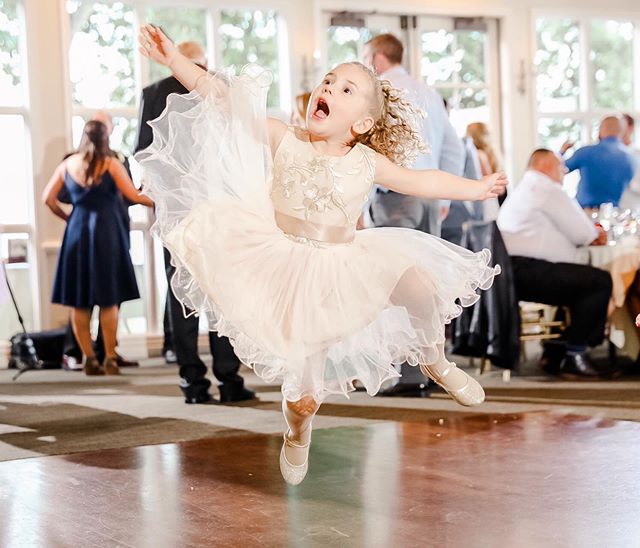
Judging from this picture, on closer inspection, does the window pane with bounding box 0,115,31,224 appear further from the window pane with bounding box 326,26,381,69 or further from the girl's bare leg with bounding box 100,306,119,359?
the window pane with bounding box 326,26,381,69

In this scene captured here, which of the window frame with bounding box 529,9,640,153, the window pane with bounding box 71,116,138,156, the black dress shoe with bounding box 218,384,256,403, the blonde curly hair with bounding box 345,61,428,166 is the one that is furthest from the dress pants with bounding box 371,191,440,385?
the window frame with bounding box 529,9,640,153

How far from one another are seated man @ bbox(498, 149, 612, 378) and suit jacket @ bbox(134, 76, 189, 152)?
2118 mm

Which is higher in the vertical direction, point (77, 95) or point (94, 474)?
point (77, 95)

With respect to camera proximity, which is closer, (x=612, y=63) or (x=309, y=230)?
(x=309, y=230)

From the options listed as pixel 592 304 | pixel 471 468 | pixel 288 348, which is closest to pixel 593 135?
pixel 592 304

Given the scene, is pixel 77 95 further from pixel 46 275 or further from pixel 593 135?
pixel 593 135

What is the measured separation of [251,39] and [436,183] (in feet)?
19.9

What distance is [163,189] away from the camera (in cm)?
307

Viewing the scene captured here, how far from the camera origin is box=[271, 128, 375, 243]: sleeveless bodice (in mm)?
2965

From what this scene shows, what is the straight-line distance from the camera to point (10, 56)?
8117 mm

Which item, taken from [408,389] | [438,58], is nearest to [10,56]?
[438,58]

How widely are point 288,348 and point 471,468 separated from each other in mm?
942

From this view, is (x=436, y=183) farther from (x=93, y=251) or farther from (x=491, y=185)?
(x=93, y=251)

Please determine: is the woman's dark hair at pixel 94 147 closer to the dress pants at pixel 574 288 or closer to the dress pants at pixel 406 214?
the dress pants at pixel 406 214
